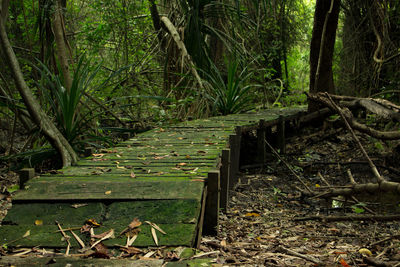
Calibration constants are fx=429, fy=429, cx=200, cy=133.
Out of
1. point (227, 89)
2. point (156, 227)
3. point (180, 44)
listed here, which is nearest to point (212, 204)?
point (156, 227)

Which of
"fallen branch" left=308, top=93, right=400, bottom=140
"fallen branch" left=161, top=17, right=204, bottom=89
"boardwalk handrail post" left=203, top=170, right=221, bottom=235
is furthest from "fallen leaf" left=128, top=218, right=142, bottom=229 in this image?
"fallen branch" left=161, top=17, right=204, bottom=89

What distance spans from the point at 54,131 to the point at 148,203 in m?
1.93

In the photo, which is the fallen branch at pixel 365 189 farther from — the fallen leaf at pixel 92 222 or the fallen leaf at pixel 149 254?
the fallen leaf at pixel 92 222

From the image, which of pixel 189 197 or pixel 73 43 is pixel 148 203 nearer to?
pixel 189 197

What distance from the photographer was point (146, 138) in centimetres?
491

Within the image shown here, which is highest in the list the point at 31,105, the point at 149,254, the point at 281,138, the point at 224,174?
the point at 31,105

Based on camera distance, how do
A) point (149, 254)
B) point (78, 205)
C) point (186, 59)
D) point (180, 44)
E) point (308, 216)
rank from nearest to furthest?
point (149, 254) < point (78, 205) < point (308, 216) < point (186, 59) < point (180, 44)

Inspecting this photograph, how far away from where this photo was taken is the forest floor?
107 inches

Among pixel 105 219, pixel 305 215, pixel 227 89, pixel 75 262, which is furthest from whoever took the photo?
pixel 227 89

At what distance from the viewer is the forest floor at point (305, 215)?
8.93 feet

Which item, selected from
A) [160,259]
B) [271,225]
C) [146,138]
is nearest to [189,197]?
[160,259]

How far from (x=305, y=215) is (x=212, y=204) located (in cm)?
196

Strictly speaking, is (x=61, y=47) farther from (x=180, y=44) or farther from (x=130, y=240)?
(x=130, y=240)

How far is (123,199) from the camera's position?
2.50 meters
